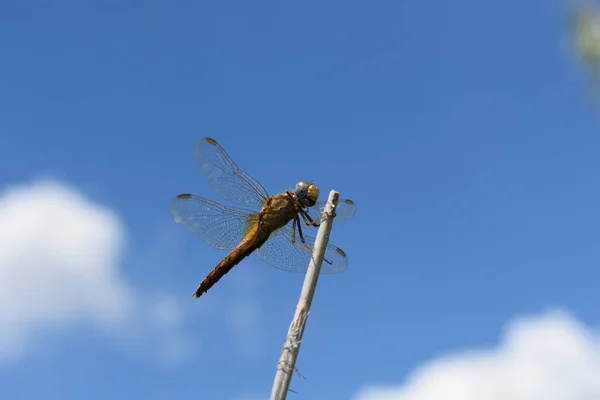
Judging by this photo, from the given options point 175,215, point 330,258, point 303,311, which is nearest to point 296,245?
point 330,258

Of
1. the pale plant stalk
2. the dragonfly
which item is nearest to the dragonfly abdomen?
the dragonfly

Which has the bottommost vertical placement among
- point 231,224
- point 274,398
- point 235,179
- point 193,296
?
point 274,398

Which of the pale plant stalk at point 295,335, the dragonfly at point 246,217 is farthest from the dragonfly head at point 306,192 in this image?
the pale plant stalk at point 295,335

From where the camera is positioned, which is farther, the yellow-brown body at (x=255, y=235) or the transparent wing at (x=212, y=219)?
the transparent wing at (x=212, y=219)

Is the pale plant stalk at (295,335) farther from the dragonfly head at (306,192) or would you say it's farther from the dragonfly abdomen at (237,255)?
the dragonfly abdomen at (237,255)

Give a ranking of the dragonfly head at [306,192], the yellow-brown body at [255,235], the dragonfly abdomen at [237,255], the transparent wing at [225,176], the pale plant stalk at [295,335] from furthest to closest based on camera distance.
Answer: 1. the transparent wing at [225,176]
2. the dragonfly abdomen at [237,255]
3. the yellow-brown body at [255,235]
4. the dragonfly head at [306,192]
5. the pale plant stalk at [295,335]

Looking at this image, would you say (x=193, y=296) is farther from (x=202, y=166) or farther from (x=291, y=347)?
(x=291, y=347)

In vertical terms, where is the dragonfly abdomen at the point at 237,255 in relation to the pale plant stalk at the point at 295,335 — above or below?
above

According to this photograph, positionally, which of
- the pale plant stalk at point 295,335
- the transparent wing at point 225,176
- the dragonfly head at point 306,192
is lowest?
the pale plant stalk at point 295,335
